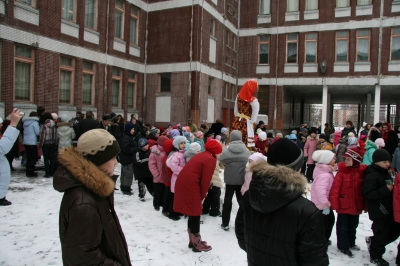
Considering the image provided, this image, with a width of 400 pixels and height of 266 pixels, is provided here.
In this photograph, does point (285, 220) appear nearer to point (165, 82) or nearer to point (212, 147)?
point (212, 147)

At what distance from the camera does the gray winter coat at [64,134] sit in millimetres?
9172

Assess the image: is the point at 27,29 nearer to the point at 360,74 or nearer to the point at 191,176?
the point at 191,176

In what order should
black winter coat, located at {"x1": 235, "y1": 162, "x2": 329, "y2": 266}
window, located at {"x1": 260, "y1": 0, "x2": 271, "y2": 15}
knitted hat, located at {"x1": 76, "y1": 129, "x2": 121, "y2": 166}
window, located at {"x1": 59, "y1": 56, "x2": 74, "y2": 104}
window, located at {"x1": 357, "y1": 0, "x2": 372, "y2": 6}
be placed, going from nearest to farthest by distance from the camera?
black winter coat, located at {"x1": 235, "y1": 162, "x2": 329, "y2": 266} → knitted hat, located at {"x1": 76, "y1": 129, "x2": 121, "y2": 166} → window, located at {"x1": 59, "y1": 56, "x2": 74, "y2": 104} → window, located at {"x1": 357, "y1": 0, "x2": 372, "y2": 6} → window, located at {"x1": 260, "y1": 0, "x2": 271, "y2": 15}

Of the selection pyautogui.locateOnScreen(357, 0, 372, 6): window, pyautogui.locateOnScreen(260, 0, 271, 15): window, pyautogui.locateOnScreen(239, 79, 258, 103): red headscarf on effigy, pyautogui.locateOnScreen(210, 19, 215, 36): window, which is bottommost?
pyautogui.locateOnScreen(239, 79, 258, 103): red headscarf on effigy

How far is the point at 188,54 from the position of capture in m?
18.9

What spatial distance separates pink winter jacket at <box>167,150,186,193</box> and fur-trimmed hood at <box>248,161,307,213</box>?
12.9 ft

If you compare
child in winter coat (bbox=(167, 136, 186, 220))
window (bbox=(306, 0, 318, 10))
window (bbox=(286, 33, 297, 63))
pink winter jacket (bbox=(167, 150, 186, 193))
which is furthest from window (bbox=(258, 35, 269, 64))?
pink winter jacket (bbox=(167, 150, 186, 193))

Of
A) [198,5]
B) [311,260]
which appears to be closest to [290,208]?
[311,260]

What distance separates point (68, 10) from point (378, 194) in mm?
14411

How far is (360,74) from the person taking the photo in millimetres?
21859

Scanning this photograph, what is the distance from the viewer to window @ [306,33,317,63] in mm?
23031

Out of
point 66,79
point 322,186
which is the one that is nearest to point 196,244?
point 322,186

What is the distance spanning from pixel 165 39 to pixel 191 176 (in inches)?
630

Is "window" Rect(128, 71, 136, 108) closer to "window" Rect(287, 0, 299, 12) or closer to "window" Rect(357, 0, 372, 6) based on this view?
"window" Rect(287, 0, 299, 12)
